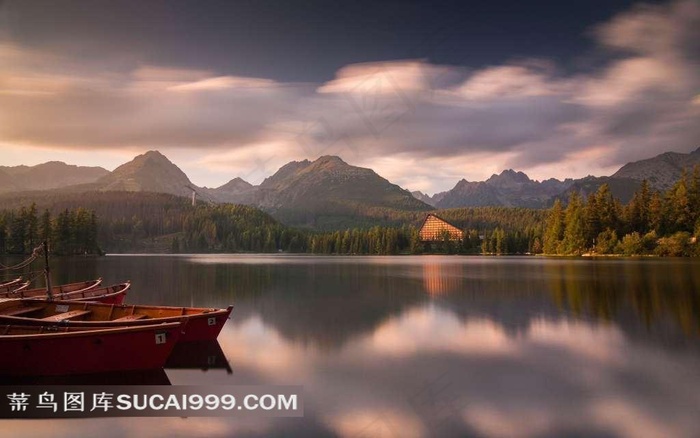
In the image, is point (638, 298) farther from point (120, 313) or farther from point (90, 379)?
point (90, 379)

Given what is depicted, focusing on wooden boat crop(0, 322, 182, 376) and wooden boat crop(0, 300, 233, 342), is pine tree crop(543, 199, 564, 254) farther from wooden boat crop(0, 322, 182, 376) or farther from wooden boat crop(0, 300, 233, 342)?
wooden boat crop(0, 322, 182, 376)

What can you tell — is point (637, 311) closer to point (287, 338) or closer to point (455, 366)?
point (455, 366)

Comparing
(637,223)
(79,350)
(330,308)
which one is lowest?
(330,308)

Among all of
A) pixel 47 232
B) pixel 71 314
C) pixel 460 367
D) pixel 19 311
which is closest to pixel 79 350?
pixel 71 314

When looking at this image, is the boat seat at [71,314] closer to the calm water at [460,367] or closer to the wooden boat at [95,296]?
the calm water at [460,367]

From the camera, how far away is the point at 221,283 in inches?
2023

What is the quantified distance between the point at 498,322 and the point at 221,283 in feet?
107

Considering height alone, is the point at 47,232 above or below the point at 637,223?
above

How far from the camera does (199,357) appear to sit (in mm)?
19297

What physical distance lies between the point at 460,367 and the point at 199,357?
10149 mm

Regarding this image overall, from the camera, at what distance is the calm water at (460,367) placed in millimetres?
11992

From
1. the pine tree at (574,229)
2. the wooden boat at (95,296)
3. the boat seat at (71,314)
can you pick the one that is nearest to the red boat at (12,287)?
the wooden boat at (95,296)

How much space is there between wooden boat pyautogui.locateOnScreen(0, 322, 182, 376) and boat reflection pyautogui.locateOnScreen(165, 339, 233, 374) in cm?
208

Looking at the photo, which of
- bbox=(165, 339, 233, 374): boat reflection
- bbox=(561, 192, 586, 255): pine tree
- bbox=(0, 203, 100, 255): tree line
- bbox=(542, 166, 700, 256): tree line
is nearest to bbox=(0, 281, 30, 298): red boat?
bbox=(165, 339, 233, 374): boat reflection
